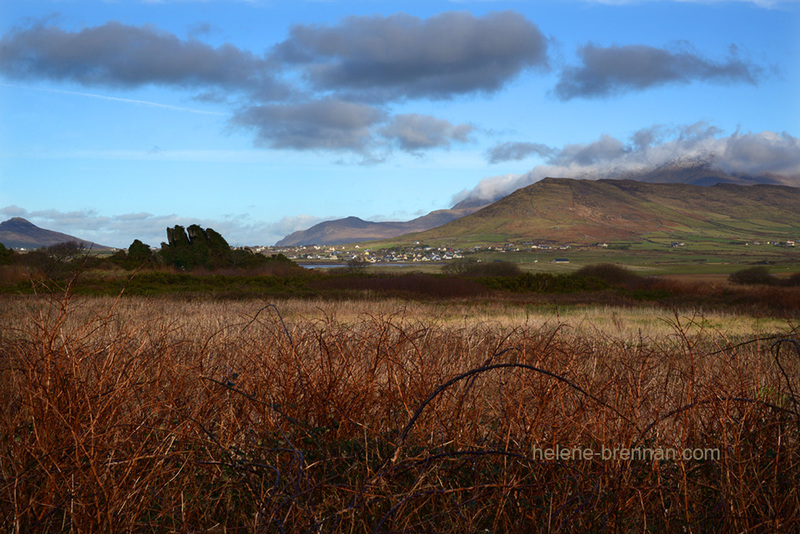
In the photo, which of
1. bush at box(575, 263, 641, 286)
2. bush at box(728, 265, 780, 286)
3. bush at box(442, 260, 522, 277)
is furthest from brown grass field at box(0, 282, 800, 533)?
bush at box(728, 265, 780, 286)

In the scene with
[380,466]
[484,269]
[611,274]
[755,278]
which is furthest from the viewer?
[484,269]

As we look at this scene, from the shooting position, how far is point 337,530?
11.1 ft

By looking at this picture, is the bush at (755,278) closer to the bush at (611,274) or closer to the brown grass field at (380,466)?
the bush at (611,274)

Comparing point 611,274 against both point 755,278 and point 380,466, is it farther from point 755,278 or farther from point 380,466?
point 380,466

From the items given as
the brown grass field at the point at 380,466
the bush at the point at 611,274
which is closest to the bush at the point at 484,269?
the bush at the point at 611,274

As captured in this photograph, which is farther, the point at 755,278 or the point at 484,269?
the point at 484,269

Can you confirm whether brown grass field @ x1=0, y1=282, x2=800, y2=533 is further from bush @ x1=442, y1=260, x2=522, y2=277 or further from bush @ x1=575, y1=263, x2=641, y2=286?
bush @ x1=442, y1=260, x2=522, y2=277

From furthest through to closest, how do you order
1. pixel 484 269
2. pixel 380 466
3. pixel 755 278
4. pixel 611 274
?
pixel 484 269 < pixel 755 278 < pixel 611 274 < pixel 380 466

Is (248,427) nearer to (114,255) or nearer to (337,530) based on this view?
(337,530)

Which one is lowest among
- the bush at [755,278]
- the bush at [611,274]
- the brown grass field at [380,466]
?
the bush at [755,278]

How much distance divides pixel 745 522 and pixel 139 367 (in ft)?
14.9

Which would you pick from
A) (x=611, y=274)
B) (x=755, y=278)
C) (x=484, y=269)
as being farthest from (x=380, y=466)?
(x=755, y=278)

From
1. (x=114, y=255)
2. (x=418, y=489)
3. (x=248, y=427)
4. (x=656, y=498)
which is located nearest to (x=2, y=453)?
(x=248, y=427)

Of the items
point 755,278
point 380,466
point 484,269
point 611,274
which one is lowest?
point 755,278
